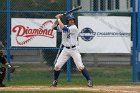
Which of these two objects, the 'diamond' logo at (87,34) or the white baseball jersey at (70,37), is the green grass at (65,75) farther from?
the white baseball jersey at (70,37)

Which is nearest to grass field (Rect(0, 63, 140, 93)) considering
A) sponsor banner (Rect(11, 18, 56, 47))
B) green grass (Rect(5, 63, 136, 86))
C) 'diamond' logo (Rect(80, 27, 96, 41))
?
green grass (Rect(5, 63, 136, 86))

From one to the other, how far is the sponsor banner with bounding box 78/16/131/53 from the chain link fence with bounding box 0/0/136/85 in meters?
0.21

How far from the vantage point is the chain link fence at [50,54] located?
635 inches

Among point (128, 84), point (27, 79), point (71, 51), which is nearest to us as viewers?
point (71, 51)

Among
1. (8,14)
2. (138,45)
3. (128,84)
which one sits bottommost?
(128,84)

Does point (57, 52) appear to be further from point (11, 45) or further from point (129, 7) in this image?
point (129, 7)

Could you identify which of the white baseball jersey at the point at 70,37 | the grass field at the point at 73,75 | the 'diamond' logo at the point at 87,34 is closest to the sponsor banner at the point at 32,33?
the grass field at the point at 73,75

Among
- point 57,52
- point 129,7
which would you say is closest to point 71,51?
point 57,52

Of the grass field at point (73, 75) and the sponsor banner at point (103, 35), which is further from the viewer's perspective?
the sponsor banner at point (103, 35)

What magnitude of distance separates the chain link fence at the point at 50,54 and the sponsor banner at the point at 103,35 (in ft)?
0.69

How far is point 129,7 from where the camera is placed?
16.5 meters

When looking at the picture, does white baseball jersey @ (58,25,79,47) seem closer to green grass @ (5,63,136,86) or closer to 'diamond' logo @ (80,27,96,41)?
'diamond' logo @ (80,27,96,41)

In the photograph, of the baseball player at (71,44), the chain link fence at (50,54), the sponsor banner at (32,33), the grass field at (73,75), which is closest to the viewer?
the baseball player at (71,44)

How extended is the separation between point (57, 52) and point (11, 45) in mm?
1491
